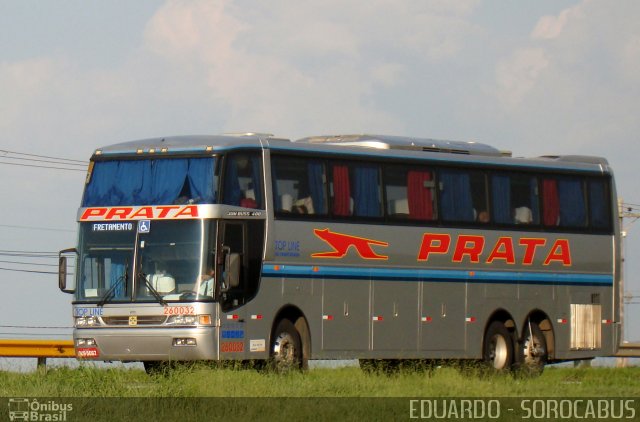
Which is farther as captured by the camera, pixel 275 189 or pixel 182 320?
pixel 275 189

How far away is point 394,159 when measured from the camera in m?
25.7

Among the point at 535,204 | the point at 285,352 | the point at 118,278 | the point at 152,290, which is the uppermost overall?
the point at 535,204

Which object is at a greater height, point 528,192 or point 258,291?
point 528,192

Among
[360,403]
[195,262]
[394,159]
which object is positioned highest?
[394,159]

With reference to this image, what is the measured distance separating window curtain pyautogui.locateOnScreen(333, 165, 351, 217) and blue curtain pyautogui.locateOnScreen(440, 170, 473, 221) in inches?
90.7

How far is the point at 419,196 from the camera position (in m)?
25.8

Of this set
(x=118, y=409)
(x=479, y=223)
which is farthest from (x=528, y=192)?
(x=118, y=409)

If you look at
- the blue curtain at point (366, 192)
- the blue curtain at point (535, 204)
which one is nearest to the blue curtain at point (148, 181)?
the blue curtain at point (366, 192)

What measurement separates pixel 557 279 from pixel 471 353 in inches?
103

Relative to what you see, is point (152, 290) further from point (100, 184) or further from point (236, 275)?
point (100, 184)

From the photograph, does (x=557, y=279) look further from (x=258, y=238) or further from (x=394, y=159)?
(x=258, y=238)

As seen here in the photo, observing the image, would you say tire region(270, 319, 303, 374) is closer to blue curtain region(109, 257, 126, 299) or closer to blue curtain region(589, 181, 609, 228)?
blue curtain region(109, 257, 126, 299)

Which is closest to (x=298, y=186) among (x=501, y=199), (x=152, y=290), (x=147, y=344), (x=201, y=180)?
(x=201, y=180)

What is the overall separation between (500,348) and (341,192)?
507 cm
